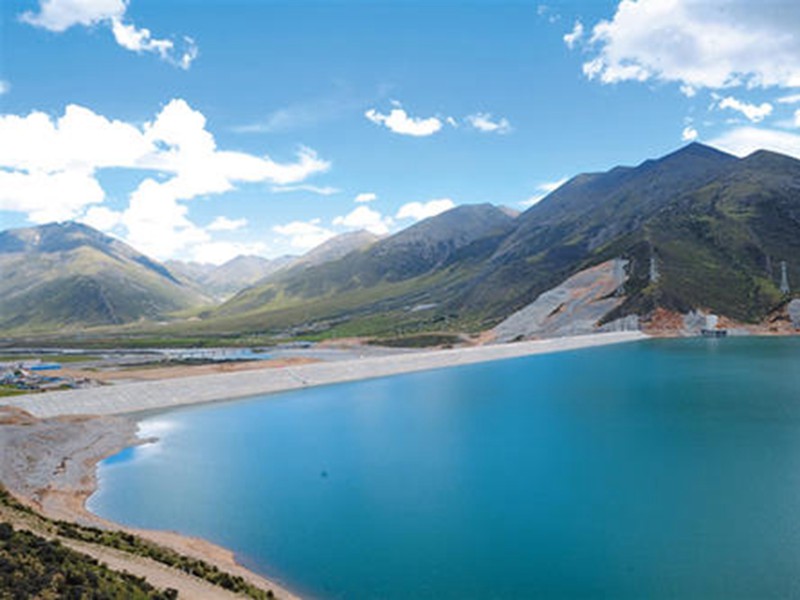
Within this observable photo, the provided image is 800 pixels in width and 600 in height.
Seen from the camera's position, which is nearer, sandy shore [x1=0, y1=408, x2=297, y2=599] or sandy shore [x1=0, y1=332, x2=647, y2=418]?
sandy shore [x1=0, y1=408, x2=297, y2=599]

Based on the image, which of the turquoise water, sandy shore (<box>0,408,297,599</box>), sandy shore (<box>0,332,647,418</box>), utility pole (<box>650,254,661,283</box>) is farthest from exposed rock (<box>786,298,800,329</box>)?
sandy shore (<box>0,408,297,599</box>)

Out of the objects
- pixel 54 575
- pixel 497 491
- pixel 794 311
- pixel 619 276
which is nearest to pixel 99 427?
pixel 497 491

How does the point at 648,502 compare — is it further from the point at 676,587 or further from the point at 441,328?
the point at 441,328

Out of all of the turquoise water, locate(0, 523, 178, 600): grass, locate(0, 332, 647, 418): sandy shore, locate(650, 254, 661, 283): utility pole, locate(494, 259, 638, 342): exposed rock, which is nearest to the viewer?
locate(0, 523, 178, 600): grass

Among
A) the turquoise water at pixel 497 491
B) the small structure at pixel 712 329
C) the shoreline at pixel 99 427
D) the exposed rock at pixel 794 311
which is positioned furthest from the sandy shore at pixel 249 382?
the exposed rock at pixel 794 311

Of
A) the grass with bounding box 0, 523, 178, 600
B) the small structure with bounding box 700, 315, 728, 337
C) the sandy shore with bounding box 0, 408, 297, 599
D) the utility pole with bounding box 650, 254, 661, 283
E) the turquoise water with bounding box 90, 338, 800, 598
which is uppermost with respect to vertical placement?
the utility pole with bounding box 650, 254, 661, 283

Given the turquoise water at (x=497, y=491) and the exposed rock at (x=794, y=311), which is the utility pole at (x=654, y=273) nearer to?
the exposed rock at (x=794, y=311)

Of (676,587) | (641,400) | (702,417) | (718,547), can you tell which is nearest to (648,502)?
(718,547)

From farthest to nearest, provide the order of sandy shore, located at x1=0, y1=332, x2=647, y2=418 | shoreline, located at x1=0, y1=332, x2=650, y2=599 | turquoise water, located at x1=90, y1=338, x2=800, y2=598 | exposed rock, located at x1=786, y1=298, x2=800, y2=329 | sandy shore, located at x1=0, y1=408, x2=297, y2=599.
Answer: exposed rock, located at x1=786, y1=298, x2=800, y2=329, sandy shore, located at x1=0, y1=332, x2=647, y2=418, shoreline, located at x1=0, y1=332, x2=650, y2=599, turquoise water, located at x1=90, y1=338, x2=800, y2=598, sandy shore, located at x1=0, y1=408, x2=297, y2=599

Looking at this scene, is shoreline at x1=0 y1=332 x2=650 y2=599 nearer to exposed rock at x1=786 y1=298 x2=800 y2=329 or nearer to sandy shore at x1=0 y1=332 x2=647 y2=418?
sandy shore at x1=0 y1=332 x2=647 y2=418
